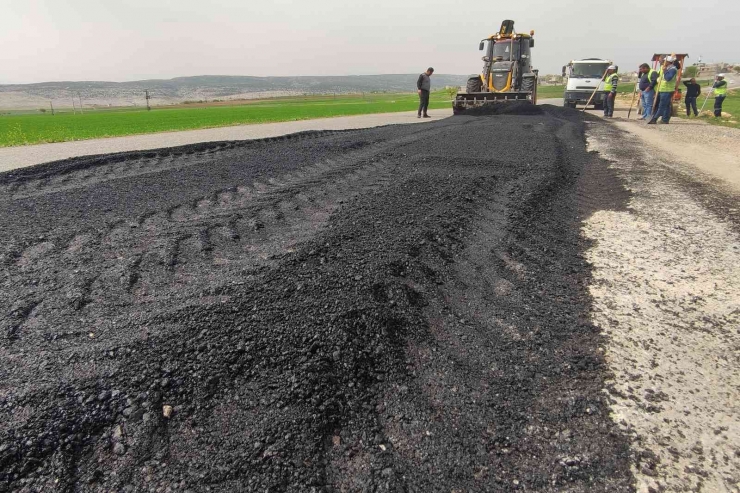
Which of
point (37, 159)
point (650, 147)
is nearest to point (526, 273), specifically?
point (650, 147)

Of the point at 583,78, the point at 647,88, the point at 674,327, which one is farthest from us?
the point at 583,78

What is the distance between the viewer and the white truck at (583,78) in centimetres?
2150

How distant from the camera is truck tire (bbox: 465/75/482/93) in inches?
716

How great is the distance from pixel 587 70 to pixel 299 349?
24716 mm

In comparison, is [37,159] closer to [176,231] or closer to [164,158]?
[164,158]

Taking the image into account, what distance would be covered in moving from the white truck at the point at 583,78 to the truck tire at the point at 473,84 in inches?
254

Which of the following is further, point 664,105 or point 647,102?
point 647,102

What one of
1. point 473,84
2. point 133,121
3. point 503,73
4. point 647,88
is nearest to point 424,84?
point 473,84

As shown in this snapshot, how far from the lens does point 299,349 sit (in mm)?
2420

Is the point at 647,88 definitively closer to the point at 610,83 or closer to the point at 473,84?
the point at 610,83

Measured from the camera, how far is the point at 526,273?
12.0 ft

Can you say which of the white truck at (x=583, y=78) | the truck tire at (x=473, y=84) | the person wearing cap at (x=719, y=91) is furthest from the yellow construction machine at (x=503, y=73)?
the person wearing cap at (x=719, y=91)

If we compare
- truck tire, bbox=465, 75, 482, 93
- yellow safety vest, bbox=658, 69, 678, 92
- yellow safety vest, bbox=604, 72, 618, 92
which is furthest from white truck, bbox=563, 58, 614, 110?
yellow safety vest, bbox=658, 69, 678, 92

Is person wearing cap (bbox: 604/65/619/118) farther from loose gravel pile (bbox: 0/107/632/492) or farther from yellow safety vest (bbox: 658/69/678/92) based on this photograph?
loose gravel pile (bbox: 0/107/632/492)
